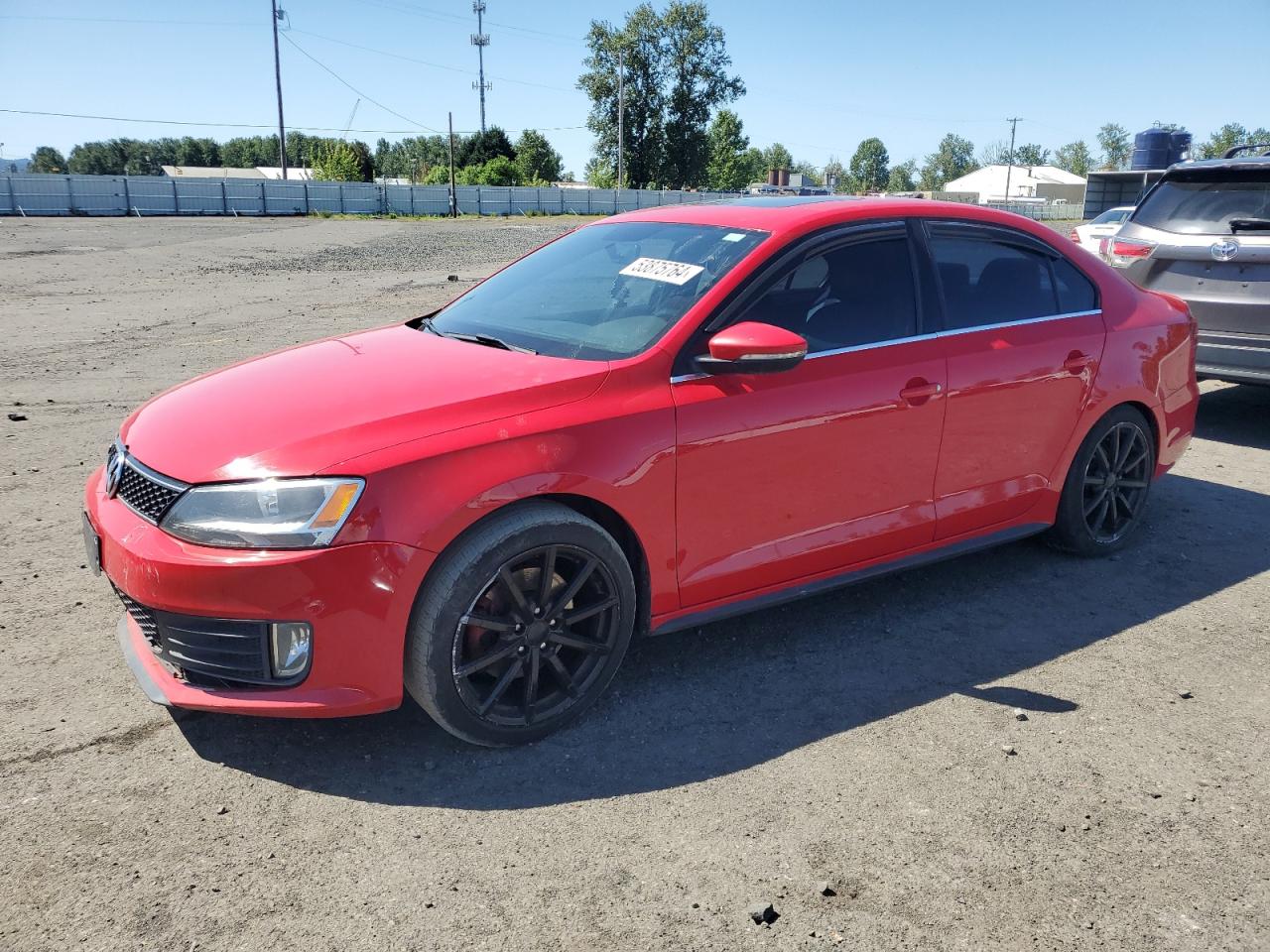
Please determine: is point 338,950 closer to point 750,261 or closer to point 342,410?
point 342,410

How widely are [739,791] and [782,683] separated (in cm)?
76

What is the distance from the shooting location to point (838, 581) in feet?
13.2

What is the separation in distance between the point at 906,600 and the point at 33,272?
18.1 meters

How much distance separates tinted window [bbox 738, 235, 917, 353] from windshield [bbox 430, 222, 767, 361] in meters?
0.22

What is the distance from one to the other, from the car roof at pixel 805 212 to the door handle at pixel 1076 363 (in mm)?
628

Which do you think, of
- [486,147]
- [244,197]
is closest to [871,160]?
[486,147]

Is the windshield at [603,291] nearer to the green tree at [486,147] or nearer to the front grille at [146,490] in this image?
the front grille at [146,490]

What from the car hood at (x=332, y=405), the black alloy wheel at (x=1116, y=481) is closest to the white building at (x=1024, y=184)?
the black alloy wheel at (x=1116, y=481)

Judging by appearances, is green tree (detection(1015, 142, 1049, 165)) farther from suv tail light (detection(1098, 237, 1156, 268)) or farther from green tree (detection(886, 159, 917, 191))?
suv tail light (detection(1098, 237, 1156, 268))

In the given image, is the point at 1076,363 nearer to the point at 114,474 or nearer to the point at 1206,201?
the point at 1206,201

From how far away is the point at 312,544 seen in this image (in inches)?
113

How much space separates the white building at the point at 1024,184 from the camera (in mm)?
130125

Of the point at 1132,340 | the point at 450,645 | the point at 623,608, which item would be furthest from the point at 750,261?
the point at 1132,340

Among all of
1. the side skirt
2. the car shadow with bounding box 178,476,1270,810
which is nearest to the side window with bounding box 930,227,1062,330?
the side skirt
